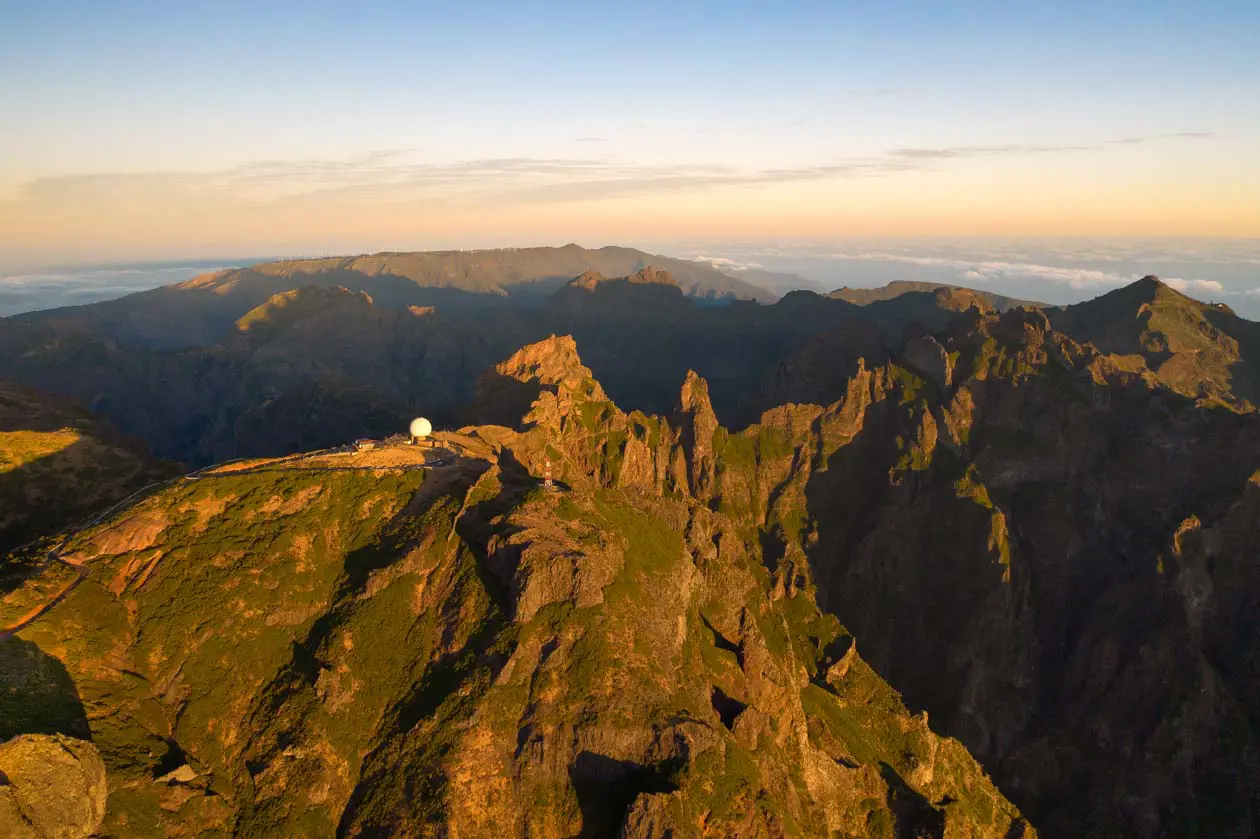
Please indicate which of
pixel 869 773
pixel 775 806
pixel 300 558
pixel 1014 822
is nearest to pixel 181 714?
pixel 300 558

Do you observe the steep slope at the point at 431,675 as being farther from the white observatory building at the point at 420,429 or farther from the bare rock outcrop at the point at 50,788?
the white observatory building at the point at 420,429

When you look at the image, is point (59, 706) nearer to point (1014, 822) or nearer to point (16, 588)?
point (16, 588)

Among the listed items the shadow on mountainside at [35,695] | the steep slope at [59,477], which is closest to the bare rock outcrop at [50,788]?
the shadow on mountainside at [35,695]

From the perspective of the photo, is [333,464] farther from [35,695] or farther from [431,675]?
[35,695]

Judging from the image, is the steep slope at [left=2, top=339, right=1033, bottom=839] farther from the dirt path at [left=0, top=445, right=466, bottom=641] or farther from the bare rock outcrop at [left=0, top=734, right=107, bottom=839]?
the bare rock outcrop at [left=0, top=734, right=107, bottom=839]

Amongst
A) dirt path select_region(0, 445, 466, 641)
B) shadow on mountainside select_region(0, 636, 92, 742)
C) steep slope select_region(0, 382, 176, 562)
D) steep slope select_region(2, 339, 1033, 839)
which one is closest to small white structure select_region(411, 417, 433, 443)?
dirt path select_region(0, 445, 466, 641)

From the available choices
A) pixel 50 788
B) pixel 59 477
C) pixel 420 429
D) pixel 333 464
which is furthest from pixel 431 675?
pixel 59 477

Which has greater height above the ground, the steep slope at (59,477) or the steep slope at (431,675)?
the steep slope at (59,477)
